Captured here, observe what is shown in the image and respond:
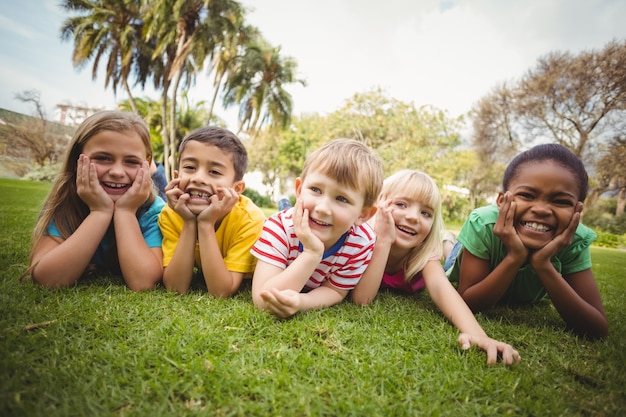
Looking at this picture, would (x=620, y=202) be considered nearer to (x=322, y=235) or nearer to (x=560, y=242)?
(x=560, y=242)

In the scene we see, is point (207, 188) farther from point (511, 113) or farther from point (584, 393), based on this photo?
point (511, 113)

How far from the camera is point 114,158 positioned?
242 centimetres

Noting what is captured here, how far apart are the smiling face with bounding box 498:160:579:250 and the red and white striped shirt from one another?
3.50 feet

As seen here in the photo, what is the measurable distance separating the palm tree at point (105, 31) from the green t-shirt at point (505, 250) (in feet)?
79.6

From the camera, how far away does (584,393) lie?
59.7 inches

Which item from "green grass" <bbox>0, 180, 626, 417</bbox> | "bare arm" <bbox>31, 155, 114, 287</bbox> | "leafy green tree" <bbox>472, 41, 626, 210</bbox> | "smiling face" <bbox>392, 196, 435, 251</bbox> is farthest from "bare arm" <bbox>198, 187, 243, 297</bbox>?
"leafy green tree" <bbox>472, 41, 626, 210</bbox>

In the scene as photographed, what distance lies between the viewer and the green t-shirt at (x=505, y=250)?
2354 millimetres

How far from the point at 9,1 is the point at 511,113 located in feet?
89.4

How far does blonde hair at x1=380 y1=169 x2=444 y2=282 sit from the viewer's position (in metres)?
2.68

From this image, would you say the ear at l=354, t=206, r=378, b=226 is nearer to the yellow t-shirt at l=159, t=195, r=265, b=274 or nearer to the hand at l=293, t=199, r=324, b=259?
the hand at l=293, t=199, r=324, b=259

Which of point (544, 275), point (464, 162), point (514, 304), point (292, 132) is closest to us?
point (544, 275)

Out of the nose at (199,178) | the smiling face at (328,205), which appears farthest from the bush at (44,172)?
the smiling face at (328,205)

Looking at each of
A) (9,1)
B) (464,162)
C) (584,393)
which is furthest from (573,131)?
(9,1)

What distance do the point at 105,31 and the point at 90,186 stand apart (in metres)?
26.6
